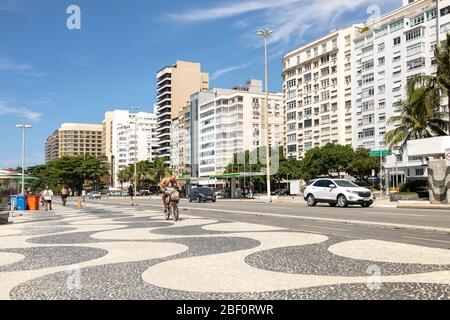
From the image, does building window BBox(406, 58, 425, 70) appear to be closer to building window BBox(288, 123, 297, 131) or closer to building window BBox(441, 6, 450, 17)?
building window BBox(441, 6, 450, 17)

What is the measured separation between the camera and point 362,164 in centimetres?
7256

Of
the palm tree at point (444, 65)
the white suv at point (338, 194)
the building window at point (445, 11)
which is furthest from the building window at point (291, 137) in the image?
the white suv at point (338, 194)

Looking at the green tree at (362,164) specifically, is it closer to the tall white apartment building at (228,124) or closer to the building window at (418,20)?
the building window at (418,20)

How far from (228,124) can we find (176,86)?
1321 inches

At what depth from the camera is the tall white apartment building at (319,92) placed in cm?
9362

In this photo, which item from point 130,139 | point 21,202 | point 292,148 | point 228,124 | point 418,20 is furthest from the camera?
point 130,139

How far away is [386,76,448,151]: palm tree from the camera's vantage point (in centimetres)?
3281

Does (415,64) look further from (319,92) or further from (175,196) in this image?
(175,196)

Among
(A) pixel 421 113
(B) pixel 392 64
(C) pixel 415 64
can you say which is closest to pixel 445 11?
(C) pixel 415 64

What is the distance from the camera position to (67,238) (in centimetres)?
1148

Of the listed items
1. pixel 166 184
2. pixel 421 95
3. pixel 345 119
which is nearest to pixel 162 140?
pixel 345 119

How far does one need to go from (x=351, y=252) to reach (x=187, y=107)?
13173 cm

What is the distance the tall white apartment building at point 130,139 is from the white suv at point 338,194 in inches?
5583
